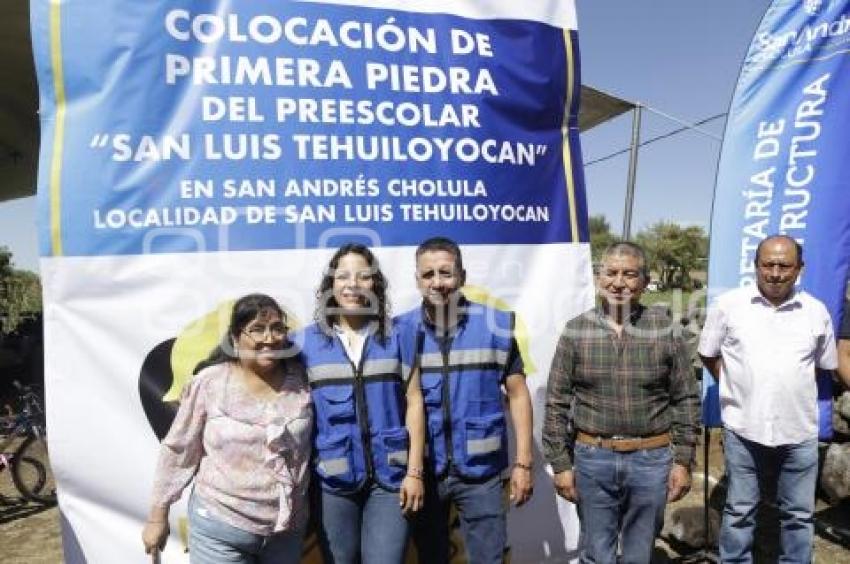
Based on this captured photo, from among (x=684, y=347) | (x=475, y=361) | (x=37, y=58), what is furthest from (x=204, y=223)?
(x=684, y=347)

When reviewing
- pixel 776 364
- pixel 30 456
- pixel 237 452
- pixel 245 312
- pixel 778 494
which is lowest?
pixel 30 456

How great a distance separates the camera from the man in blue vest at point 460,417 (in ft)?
7.35

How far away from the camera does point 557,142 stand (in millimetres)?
3184

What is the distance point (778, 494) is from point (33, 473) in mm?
5541

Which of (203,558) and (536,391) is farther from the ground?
(536,391)

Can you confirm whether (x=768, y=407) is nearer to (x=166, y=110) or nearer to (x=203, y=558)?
(x=203, y=558)

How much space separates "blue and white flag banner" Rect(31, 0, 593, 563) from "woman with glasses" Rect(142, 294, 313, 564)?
61 cm

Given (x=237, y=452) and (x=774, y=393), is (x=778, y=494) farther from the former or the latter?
(x=237, y=452)

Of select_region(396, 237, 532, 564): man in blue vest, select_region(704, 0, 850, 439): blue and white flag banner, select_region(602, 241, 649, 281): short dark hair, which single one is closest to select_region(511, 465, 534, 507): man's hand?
select_region(396, 237, 532, 564): man in blue vest

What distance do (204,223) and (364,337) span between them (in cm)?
98

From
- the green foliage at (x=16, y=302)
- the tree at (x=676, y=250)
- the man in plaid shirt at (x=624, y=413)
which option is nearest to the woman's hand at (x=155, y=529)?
the man in plaid shirt at (x=624, y=413)

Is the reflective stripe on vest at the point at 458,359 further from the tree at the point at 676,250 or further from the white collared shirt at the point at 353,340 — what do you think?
the tree at the point at 676,250

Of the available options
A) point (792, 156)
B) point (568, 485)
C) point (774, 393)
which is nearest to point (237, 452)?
point (568, 485)

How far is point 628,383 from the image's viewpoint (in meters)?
2.44
